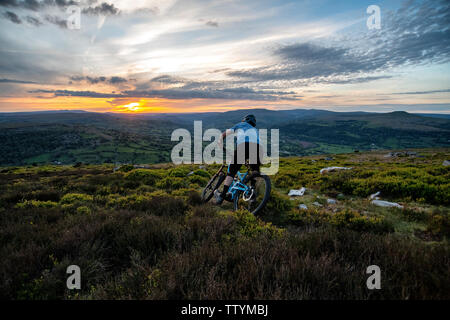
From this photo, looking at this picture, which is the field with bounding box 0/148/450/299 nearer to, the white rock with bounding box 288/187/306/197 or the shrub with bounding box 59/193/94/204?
Answer: the shrub with bounding box 59/193/94/204

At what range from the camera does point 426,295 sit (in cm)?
A: 209

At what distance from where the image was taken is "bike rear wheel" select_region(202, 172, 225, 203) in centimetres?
727

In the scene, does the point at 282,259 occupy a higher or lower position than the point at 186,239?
higher

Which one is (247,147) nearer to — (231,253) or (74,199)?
(231,253)

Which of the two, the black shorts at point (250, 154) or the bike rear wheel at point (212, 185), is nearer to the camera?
the black shorts at point (250, 154)

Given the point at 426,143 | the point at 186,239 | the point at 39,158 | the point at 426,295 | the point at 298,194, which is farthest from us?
the point at 426,143

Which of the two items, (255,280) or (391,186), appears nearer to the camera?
(255,280)

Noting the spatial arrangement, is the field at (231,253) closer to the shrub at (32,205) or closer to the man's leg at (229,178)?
the shrub at (32,205)

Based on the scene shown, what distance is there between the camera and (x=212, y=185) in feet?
26.1

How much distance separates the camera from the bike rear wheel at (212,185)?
7273 mm

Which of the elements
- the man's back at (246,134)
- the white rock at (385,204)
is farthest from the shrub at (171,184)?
the white rock at (385,204)

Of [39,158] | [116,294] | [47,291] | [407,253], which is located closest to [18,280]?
[47,291]
